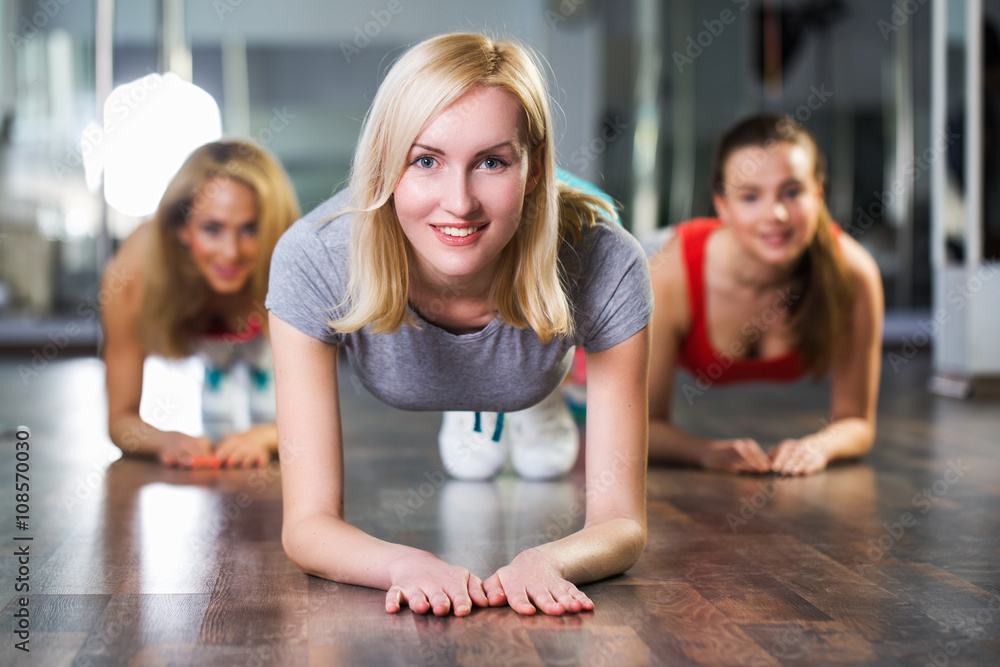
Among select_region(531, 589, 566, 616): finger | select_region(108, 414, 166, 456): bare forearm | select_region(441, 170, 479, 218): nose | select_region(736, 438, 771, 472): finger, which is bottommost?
select_region(531, 589, 566, 616): finger

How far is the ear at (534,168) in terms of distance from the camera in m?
1.29

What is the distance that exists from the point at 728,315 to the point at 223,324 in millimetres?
1213

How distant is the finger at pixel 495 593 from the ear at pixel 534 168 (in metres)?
0.49

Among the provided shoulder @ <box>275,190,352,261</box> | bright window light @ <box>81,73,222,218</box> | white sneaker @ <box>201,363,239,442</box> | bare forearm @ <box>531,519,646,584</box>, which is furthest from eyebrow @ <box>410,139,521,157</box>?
bright window light @ <box>81,73,222,218</box>

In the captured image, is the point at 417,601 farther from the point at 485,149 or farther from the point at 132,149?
the point at 132,149

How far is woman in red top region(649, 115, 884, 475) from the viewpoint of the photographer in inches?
85.6

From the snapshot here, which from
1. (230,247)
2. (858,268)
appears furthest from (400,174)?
(858,268)

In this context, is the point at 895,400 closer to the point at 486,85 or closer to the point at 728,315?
the point at 728,315

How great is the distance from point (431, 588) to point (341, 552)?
163mm

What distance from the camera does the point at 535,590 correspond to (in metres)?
1.23

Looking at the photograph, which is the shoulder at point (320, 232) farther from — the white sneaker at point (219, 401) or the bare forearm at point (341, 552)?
the white sneaker at point (219, 401)

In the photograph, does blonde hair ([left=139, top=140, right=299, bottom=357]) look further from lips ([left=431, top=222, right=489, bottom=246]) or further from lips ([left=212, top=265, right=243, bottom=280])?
lips ([left=431, top=222, right=489, bottom=246])

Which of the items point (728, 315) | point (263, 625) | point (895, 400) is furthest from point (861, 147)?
point (263, 625)

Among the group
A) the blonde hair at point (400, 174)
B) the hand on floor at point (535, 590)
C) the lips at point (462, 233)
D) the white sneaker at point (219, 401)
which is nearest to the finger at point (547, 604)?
the hand on floor at point (535, 590)
